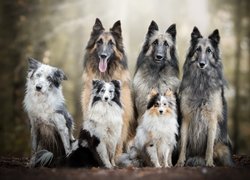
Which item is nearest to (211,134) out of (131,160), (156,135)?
(156,135)

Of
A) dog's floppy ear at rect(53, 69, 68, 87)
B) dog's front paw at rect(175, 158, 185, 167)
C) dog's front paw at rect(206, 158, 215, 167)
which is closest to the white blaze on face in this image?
dog's front paw at rect(175, 158, 185, 167)

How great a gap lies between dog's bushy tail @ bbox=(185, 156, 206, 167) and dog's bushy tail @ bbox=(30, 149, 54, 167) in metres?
2.39

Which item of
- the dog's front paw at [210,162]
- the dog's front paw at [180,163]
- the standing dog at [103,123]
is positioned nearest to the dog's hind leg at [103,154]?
the standing dog at [103,123]

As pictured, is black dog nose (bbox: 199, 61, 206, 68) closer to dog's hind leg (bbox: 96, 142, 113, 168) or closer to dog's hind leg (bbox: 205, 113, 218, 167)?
dog's hind leg (bbox: 205, 113, 218, 167)

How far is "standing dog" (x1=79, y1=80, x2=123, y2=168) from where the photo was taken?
8461 mm

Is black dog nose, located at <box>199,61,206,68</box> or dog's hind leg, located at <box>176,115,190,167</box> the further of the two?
dog's hind leg, located at <box>176,115,190,167</box>

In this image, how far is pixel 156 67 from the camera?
9.40 m

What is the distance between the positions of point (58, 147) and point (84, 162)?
0.68 meters

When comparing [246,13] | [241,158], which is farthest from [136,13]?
[241,158]

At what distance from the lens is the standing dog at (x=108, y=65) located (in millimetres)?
9219

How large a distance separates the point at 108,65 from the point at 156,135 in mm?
1680

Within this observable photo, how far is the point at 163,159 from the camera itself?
863 cm

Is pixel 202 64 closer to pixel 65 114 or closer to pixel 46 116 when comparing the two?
pixel 65 114

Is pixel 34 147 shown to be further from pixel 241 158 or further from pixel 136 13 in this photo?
pixel 136 13
